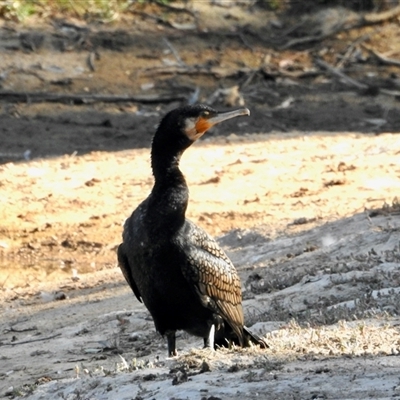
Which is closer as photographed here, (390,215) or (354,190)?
(390,215)

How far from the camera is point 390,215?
361 inches

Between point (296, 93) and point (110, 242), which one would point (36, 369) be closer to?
point (110, 242)

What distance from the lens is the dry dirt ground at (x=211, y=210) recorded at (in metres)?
5.51

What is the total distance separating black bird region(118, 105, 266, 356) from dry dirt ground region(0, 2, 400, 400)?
0.28 m

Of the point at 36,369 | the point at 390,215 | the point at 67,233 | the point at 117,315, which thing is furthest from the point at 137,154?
the point at 36,369

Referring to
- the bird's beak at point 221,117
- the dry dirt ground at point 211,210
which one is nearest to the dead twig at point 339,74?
the dry dirt ground at point 211,210

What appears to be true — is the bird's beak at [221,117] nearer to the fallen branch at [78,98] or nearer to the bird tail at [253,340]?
the bird tail at [253,340]

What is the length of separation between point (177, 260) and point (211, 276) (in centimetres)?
27

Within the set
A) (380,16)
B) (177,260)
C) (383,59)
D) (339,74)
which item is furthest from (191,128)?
(380,16)

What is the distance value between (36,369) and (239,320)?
1462 millimetres

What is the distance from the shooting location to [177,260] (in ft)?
19.2

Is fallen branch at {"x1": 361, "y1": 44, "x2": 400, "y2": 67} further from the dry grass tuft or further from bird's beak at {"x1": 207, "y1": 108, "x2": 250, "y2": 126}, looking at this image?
the dry grass tuft

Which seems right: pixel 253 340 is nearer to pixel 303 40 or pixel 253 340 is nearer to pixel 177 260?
pixel 177 260

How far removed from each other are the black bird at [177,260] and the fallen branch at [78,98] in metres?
9.33
